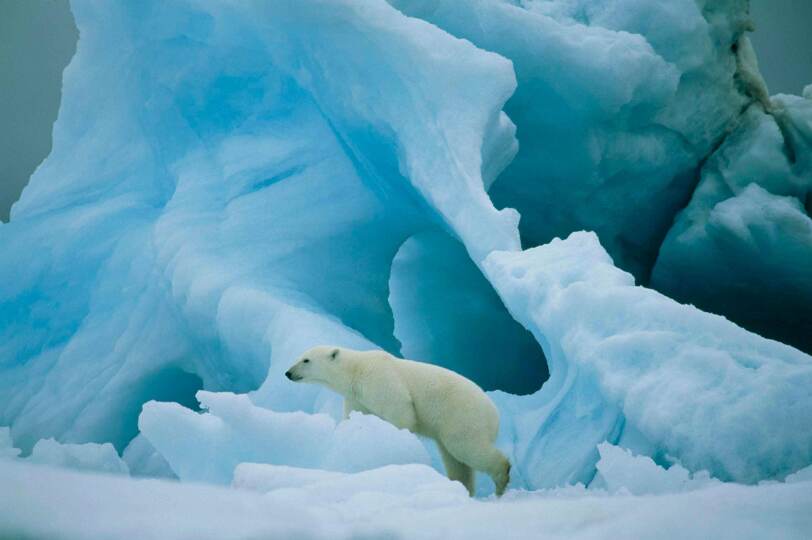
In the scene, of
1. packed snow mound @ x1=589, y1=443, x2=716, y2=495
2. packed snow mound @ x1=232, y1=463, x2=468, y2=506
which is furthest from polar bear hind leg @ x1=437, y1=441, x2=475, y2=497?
packed snow mound @ x1=232, y1=463, x2=468, y2=506

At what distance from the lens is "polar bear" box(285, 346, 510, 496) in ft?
6.99

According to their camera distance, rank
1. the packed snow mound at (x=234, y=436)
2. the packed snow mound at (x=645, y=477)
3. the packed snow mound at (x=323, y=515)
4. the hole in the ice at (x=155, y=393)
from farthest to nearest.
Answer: the hole in the ice at (x=155, y=393), the packed snow mound at (x=234, y=436), the packed snow mound at (x=645, y=477), the packed snow mound at (x=323, y=515)

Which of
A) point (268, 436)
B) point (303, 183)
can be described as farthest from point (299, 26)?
point (268, 436)

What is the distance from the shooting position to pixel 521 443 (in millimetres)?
2666

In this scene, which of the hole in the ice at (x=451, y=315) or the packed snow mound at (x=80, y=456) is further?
the hole in the ice at (x=451, y=315)

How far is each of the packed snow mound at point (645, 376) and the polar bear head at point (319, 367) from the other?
0.74 metres

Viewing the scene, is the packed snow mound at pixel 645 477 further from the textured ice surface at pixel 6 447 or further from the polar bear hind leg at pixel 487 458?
the textured ice surface at pixel 6 447

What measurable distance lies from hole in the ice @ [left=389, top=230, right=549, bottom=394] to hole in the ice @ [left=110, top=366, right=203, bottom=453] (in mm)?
1266

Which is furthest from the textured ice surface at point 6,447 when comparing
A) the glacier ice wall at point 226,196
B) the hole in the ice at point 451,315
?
the hole in the ice at point 451,315

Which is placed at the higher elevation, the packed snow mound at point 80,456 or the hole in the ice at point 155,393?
the packed snow mound at point 80,456

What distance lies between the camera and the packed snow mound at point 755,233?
441cm

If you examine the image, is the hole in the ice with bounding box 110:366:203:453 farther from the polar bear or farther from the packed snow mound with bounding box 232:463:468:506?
the packed snow mound with bounding box 232:463:468:506

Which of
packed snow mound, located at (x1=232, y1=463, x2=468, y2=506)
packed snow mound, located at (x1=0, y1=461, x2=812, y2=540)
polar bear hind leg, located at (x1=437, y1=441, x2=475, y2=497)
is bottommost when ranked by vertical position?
polar bear hind leg, located at (x1=437, y1=441, x2=475, y2=497)

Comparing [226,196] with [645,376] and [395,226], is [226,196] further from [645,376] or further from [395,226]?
[645,376]
